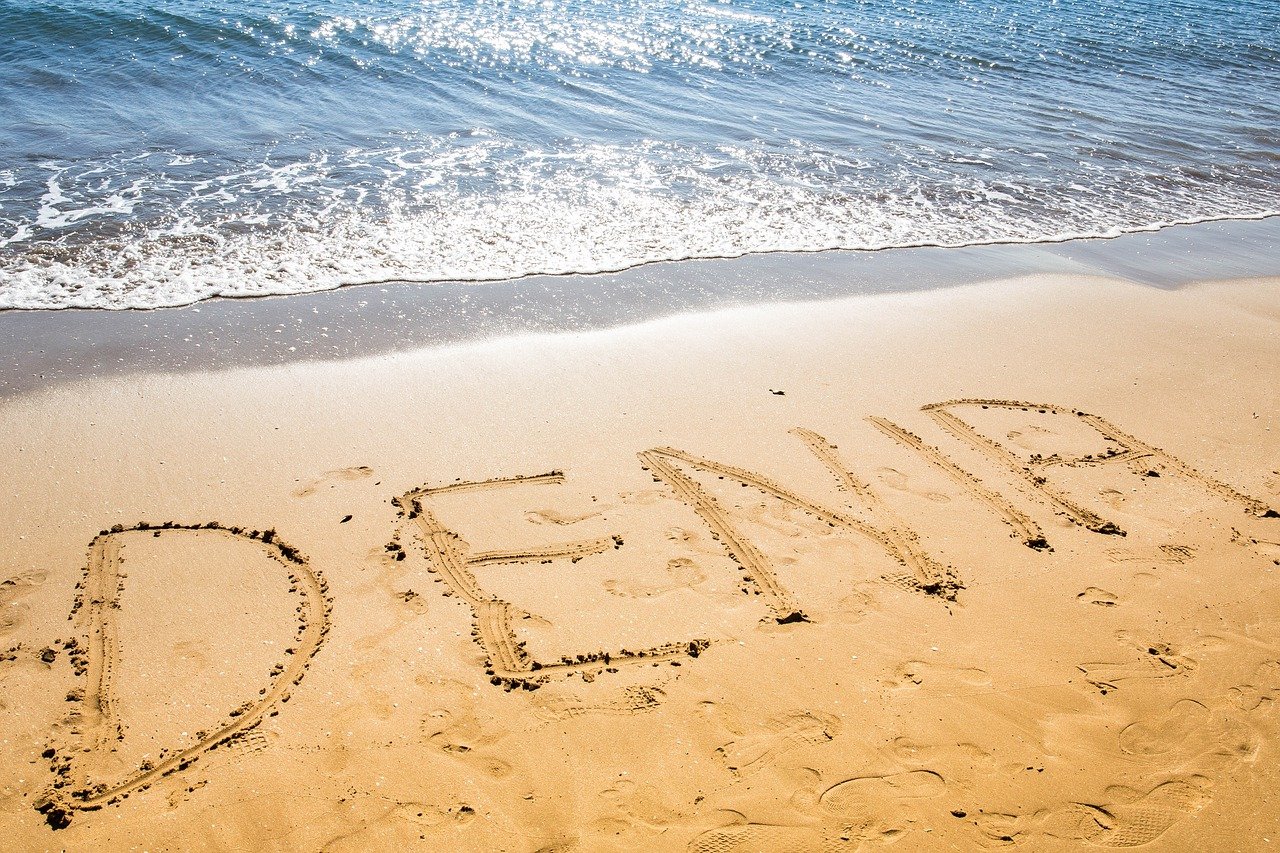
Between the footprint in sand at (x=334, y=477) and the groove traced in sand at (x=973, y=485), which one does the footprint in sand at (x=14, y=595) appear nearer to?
the footprint in sand at (x=334, y=477)

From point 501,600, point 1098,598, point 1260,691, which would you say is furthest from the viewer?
point 1098,598

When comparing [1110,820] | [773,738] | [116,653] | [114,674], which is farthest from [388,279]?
[1110,820]

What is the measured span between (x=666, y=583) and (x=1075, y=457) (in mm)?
2944

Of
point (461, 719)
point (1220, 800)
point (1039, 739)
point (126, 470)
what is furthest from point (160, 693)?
point (1220, 800)

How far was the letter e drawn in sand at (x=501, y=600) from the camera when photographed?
138 inches

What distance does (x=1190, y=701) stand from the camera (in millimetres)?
3391

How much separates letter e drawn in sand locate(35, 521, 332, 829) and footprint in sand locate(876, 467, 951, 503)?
3159 mm

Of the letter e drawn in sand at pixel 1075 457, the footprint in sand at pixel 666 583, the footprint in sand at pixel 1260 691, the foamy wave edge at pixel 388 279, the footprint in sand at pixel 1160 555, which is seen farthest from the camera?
the foamy wave edge at pixel 388 279

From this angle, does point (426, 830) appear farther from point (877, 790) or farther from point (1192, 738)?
point (1192, 738)

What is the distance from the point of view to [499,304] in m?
6.72

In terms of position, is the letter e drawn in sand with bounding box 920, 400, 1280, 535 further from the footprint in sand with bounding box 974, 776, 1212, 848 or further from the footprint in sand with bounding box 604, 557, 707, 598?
the footprint in sand with bounding box 604, 557, 707, 598

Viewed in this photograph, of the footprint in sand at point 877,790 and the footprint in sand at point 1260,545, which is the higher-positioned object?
the footprint in sand at point 1260,545

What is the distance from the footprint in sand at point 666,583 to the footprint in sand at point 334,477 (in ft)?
5.46

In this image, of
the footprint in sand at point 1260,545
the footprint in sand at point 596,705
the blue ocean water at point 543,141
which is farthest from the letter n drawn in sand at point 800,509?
the blue ocean water at point 543,141
